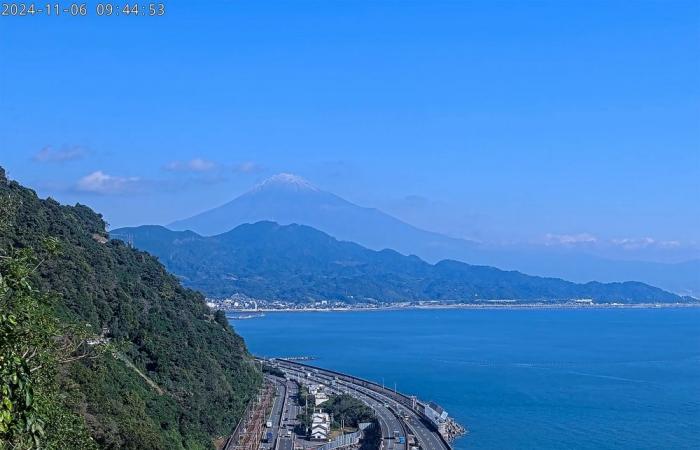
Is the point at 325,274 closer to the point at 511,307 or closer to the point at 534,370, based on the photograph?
the point at 511,307

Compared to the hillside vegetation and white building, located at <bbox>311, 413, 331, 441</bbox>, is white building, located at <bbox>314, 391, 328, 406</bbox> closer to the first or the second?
white building, located at <bbox>311, 413, 331, 441</bbox>

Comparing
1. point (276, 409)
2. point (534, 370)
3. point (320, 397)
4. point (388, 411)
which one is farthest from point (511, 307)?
point (276, 409)

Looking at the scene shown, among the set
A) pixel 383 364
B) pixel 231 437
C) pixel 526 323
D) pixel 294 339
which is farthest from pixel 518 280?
pixel 231 437

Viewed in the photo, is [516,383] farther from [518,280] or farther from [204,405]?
[518,280]

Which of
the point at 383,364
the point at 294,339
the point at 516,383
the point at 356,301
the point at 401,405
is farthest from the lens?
the point at 356,301

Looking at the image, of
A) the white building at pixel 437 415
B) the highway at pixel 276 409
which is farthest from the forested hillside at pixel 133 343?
the white building at pixel 437 415

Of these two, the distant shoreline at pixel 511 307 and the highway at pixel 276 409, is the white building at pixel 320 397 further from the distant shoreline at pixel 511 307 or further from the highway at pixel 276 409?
the distant shoreline at pixel 511 307
